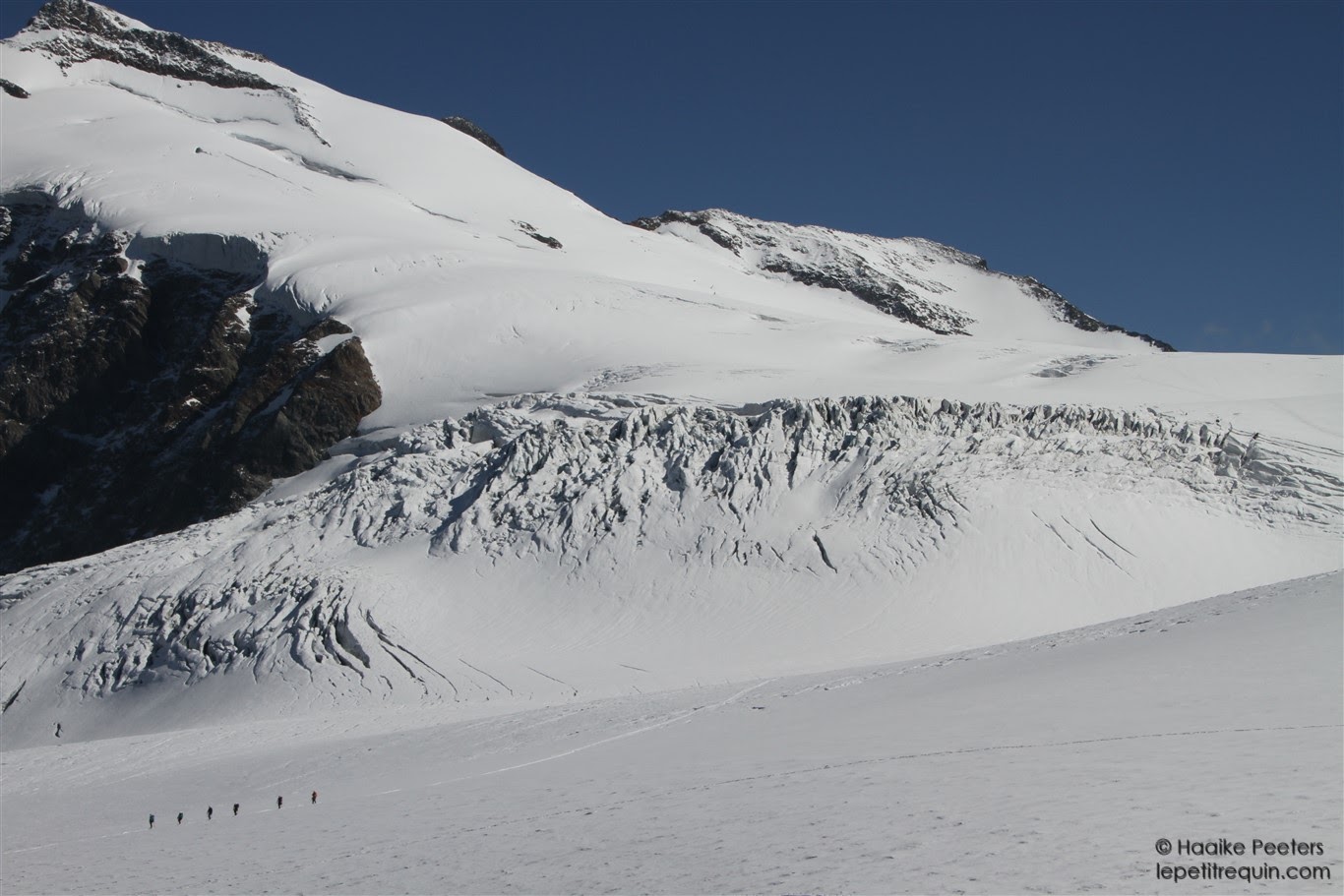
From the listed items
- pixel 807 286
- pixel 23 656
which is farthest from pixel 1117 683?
pixel 807 286

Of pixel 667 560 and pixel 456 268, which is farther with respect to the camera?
pixel 456 268

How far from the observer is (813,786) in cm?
1332

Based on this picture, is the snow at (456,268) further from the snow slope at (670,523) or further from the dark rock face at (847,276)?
the dark rock face at (847,276)

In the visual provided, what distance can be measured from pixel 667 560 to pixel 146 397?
28.7m

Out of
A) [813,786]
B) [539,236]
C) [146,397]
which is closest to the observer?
[813,786]

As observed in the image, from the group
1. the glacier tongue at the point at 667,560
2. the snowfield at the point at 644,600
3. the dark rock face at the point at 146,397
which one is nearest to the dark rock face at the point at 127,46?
the snowfield at the point at 644,600

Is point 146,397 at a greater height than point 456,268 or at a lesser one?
lesser

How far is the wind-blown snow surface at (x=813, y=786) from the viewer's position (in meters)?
10.1

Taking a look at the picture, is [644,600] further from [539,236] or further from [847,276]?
[847,276]

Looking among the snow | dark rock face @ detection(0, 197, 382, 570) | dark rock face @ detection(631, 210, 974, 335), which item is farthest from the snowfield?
dark rock face @ detection(631, 210, 974, 335)

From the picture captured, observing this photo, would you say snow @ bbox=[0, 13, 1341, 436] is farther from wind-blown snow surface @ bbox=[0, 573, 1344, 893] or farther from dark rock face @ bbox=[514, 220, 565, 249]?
wind-blown snow surface @ bbox=[0, 573, 1344, 893]

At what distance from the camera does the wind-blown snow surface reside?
10062mm

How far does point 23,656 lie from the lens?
29.4 meters

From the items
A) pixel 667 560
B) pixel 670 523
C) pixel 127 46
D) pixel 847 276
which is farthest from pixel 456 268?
pixel 127 46
